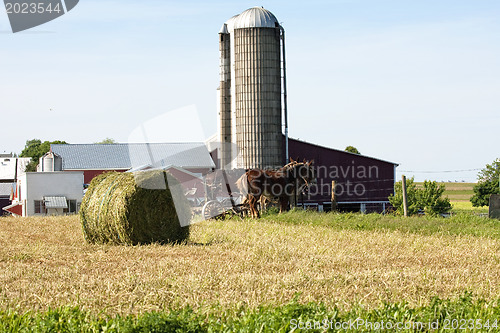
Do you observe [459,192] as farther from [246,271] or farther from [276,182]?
[246,271]

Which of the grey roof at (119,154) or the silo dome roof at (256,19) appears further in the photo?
the grey roof at (119,154)

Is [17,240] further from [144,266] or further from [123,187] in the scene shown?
[144,266]

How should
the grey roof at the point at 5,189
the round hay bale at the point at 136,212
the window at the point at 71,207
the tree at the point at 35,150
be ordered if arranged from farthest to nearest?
the tree at the point at 35,150 < the grey roof at the point at 5,189 < the window at the point at 71,207 < the round hay bale at the point at 136,212

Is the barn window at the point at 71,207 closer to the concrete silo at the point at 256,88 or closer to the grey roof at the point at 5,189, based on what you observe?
the concrete silo at the point at 256,88

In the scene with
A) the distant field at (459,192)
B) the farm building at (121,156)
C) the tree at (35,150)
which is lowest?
the distant field at (459,192)

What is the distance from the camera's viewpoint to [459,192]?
341 feet

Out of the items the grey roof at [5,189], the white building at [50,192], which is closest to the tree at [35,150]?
the grey roof at [5,189]

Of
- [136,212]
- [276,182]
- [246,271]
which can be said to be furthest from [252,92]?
[246,271]

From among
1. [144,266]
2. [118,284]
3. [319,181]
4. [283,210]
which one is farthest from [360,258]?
[319,181]

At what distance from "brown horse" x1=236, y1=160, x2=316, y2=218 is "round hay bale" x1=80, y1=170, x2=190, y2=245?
9.72 metres

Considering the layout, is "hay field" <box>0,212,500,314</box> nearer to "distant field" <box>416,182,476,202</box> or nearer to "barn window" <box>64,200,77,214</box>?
"barn window" <box>64,200,77,214</box>

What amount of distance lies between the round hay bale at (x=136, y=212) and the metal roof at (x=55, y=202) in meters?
26.4

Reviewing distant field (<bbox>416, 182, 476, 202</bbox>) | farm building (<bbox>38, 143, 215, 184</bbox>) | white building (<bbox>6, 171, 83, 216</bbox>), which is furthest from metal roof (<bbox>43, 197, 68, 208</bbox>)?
distant field (<bbox>416, 182, 476, 202</bbox>)

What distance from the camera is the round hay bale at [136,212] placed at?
1300cm
